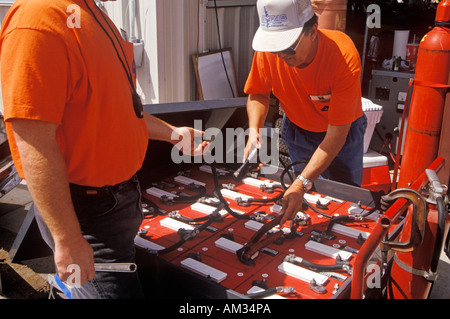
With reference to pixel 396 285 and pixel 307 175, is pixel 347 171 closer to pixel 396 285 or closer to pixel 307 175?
pixel 307 175

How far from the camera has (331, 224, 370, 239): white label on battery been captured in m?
2.37

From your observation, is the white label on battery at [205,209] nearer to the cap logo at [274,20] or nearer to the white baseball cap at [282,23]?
the white baseball cap at [282,23]

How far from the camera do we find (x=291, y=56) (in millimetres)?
2359

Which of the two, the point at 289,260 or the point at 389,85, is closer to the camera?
the point at 289,260

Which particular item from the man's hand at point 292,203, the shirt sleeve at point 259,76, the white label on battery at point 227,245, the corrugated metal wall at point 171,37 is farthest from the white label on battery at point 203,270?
the corrugated metal wall at point 171,37

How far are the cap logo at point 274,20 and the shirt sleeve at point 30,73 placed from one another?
1.30 m

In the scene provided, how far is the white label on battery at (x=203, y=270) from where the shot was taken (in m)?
1.97

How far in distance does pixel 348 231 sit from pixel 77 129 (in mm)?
1618

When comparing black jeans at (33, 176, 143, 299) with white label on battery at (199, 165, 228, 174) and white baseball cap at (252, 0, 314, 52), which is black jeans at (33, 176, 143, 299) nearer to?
white baseball cap at (252, 0, 314, 52)

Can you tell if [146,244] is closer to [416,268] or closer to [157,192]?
[157,192]

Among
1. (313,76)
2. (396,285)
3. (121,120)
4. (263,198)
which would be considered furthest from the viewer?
(263,198)

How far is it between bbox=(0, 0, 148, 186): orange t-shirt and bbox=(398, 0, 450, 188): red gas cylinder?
259cm
